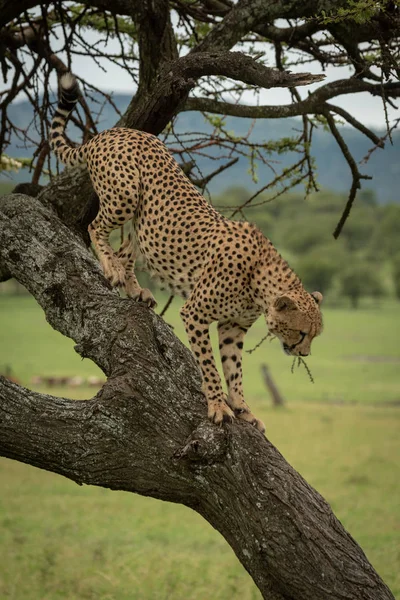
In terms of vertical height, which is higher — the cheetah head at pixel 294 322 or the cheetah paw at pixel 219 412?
the cheetah head at pixel 294 322

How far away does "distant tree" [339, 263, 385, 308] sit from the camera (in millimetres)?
52156

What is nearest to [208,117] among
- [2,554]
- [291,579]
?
[291,579]

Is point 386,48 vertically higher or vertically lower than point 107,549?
higher

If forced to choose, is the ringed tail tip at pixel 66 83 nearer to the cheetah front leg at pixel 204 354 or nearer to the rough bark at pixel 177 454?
the rough bark at pixel 177 454

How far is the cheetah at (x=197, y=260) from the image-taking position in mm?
3352

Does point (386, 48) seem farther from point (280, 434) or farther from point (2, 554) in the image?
point (280, 434)

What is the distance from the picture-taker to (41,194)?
4.58m

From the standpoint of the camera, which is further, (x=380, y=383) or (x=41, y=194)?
(x=380, y=383)

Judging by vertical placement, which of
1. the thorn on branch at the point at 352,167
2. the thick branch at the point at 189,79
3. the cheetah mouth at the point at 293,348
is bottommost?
the cheetah mouth at the point at 293,348

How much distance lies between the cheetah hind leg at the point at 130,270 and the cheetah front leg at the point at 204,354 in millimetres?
440

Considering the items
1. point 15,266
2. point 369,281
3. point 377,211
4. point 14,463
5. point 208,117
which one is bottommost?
point 15,266

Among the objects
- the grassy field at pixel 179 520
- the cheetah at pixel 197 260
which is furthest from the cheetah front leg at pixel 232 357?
the grassy field at pixel 179 520

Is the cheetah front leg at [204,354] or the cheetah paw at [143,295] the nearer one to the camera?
the cheetah front leg at [204,354]

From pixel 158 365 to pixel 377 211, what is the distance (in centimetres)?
8432
